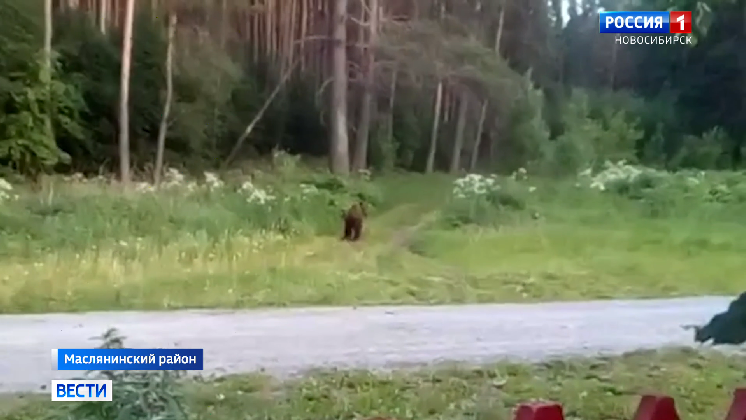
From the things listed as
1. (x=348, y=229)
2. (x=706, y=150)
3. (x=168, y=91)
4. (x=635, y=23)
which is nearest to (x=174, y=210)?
(x=168, y=91)

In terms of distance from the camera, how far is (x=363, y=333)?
2174 millimetres

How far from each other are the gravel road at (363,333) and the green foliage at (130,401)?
0.06 meters

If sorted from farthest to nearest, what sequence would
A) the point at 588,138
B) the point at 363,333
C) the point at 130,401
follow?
the point at 588,138, the point at 363,333, the point at 130,401

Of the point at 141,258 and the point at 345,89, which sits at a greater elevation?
the point at 345,89

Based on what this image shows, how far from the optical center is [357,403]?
2152mm

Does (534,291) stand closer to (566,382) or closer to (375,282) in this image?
(566,382)

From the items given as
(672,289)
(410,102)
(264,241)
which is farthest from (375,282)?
(672,289)

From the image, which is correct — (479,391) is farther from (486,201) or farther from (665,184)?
(665,184)

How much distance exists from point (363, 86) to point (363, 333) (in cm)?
59

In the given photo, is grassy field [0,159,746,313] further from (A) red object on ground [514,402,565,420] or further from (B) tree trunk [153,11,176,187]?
(A) red object on ground [514,402,565,420]

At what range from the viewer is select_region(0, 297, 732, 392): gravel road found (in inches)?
81.9

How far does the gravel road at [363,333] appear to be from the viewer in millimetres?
2080

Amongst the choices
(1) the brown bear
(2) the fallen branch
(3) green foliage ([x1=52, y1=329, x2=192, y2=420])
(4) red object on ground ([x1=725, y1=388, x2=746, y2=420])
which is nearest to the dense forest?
(2) the fallen branch

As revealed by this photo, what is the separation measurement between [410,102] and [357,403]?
73 cm
